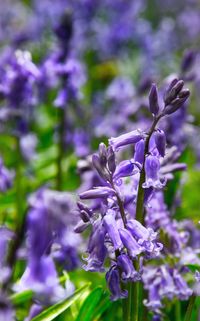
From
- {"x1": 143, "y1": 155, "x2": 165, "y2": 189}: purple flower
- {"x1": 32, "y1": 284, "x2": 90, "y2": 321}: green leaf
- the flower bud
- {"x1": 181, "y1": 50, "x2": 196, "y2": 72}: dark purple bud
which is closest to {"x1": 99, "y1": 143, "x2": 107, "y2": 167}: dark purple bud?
{"x1": 143, "y1": 155, "x2": 165, "y2": 189}: purple flower

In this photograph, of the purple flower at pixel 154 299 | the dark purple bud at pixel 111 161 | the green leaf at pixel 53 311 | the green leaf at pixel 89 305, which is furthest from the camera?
the purple flower at pixel 154 299

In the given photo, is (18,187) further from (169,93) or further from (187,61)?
(169,93)

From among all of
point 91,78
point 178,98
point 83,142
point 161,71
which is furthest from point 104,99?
point 178,98

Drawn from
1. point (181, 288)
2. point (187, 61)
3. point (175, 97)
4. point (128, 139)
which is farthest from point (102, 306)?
point (187, 61)

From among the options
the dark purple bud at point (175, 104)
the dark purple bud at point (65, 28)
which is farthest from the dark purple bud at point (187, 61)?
the dark purple bud at point (175, 104)

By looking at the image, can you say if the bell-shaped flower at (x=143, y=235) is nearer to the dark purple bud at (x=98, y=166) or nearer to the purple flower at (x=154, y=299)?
the dark purple bud at (x=98, y=166)

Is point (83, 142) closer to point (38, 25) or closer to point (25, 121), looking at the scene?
point (25, 121)
